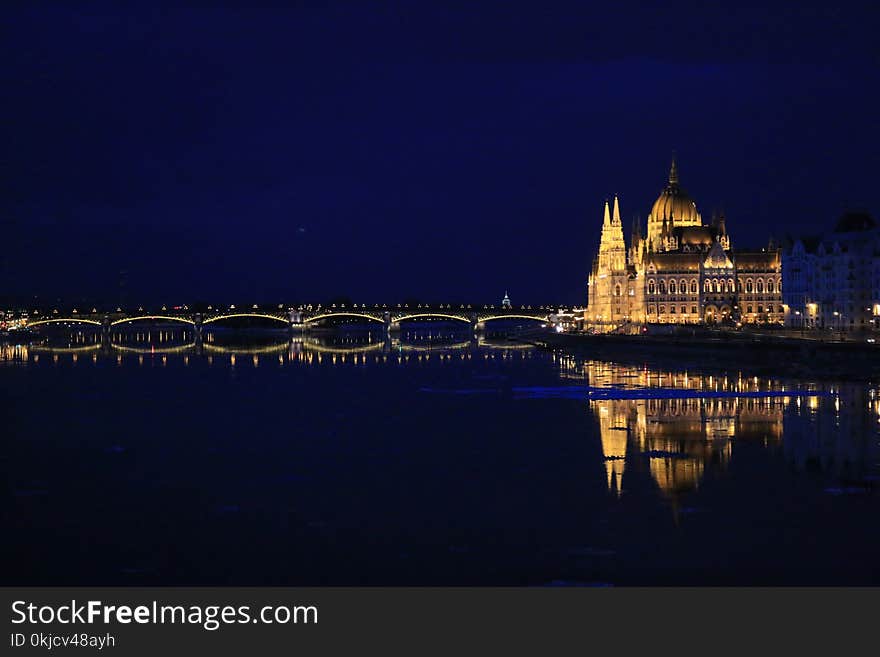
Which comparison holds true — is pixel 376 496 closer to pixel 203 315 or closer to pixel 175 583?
pixel 175 583

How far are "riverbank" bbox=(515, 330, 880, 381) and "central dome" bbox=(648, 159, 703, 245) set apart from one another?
242ft

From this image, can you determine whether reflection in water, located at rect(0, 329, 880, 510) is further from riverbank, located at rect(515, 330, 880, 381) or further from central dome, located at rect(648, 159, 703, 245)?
central dome, located at rect(648, 159, 703, 245)

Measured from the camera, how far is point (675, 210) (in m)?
188

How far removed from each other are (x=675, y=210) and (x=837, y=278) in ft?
238

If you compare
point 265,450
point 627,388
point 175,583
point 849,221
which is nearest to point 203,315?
point 849,221

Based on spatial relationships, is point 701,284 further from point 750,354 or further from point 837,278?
point 750,354

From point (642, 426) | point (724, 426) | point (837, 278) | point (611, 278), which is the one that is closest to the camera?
point (724, 426)

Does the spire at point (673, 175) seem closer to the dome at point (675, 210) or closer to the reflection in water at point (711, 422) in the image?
the dome at point (675, 210)

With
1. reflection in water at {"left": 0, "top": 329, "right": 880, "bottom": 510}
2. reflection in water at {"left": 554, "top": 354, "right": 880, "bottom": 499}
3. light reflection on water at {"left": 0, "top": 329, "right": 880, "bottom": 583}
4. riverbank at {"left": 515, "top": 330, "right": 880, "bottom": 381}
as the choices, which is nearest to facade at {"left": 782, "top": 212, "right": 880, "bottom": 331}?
riverbank at {"left": 515, "top": 330, "right": 880, "bottom": 381}

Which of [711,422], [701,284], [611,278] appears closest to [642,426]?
[711,422]

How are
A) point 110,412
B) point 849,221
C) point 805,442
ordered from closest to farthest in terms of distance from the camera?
point 805,442 < point 110,412 < point 849,221

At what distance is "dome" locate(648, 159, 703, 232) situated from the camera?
187 m
